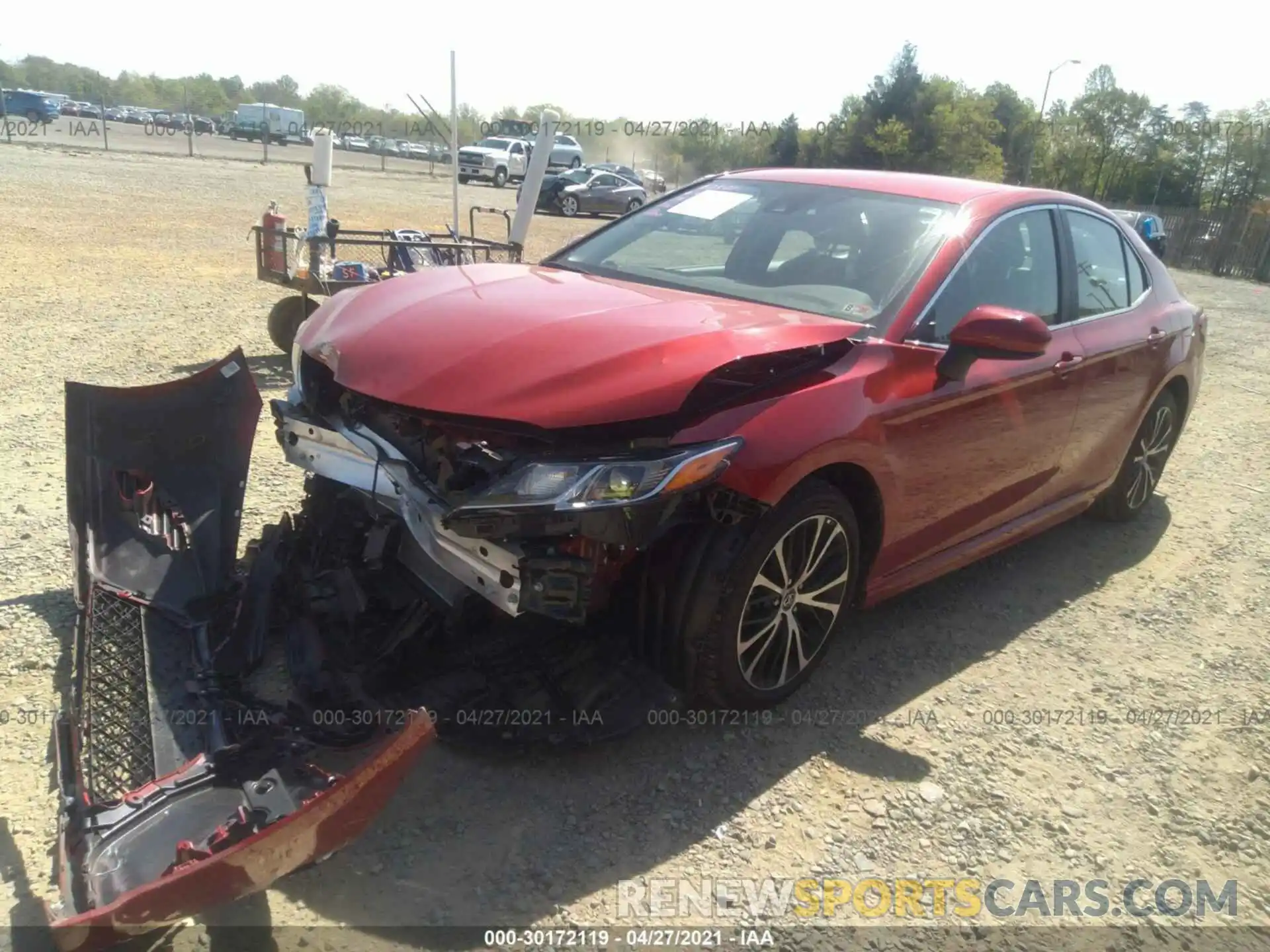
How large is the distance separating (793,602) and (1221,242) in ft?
108

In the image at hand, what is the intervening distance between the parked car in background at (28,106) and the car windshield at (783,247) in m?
52.5

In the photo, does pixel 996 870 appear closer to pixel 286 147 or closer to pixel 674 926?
pixel 674 926

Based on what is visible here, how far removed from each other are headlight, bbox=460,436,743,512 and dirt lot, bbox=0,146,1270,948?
38.4 inches

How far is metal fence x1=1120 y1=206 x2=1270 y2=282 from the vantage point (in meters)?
28.8

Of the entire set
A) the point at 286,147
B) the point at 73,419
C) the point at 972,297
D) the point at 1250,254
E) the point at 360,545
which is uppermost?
the point at 286,147

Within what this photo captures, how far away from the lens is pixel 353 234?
8562 mm

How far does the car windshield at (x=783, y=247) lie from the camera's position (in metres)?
3.56

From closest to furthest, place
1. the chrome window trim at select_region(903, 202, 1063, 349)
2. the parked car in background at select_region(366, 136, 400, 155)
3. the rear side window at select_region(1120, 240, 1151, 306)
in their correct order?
the chrome window trim at select_region(903, 202, 1063, 349)
the rear side window at select_region(1120, 240, 1151, 306)
the parked car in background at select_region(366, 136, 400, 155)

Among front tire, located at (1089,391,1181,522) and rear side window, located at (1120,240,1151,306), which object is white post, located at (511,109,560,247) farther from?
front tire, located at (1089,391,1181,522)

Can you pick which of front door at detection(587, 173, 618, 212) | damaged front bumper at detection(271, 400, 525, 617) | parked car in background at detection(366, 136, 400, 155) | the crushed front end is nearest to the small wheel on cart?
damaged front bumper at detection(271, 400, 525, 617)

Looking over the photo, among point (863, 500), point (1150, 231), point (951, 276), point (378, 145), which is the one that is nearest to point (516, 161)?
point (1150, 231)

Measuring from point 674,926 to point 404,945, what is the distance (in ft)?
2.25

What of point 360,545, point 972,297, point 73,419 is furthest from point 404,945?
point 972,297

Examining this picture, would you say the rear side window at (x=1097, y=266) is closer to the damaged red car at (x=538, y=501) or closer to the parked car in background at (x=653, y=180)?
the damaged red car at (x=538, y=501)
